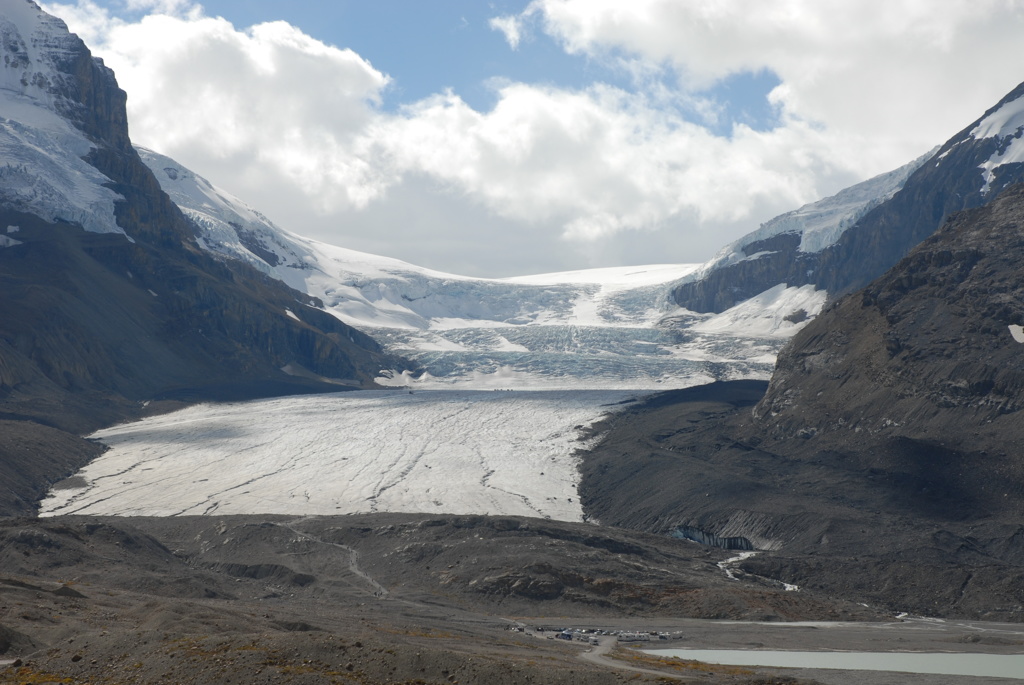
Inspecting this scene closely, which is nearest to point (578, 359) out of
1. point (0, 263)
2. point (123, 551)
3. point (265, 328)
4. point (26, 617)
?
point (265, 328)

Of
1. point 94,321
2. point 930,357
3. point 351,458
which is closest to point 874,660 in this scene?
point 930,357

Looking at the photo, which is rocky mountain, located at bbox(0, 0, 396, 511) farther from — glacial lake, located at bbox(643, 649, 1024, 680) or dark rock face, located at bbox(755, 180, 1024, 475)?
glacial lake, located at bbox(643, 649, 1024, 680)

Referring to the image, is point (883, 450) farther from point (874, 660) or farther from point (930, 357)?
point (874, 660)

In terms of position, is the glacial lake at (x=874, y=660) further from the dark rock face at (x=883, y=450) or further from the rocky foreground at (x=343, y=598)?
the dark rock face at (x=883, y=450)

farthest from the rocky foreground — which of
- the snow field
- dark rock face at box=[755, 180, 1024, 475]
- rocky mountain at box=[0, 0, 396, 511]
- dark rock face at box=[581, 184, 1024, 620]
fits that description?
rocky mountain at box=[0, 0, 396, 511]

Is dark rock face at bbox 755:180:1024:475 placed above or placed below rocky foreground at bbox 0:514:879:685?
above

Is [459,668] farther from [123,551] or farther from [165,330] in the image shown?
[165,330]

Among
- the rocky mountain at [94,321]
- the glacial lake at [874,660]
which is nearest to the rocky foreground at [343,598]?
the glacial lake at [874,660]
